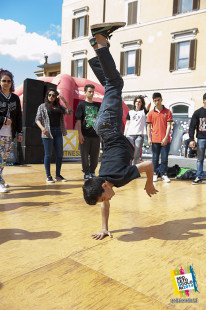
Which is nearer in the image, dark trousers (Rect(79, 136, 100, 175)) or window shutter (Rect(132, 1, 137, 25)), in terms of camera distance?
dark trousers (Rect(79, 136, 100, 175))

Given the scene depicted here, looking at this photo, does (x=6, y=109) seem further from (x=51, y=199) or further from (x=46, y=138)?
(x=51, y=199)

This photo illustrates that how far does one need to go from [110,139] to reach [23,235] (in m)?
1.22

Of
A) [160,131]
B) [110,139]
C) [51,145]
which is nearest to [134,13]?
[160,131]

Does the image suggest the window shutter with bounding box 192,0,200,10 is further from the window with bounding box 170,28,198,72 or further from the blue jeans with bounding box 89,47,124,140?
the blue jeans with bounding box 89,47,124,140

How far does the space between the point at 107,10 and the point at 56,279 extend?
19.9 meters

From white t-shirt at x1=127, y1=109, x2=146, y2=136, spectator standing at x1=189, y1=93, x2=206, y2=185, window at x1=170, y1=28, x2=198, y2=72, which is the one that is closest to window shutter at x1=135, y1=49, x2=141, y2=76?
window at x1=170, y1=28, x2=198, y2=72

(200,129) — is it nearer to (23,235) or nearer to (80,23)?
(23,235)

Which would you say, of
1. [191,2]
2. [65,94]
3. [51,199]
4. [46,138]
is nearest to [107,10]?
[191,2]

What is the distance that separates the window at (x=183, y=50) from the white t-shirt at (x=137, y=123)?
11.3m

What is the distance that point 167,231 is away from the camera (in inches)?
105

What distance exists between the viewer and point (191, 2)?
15664 millimetres

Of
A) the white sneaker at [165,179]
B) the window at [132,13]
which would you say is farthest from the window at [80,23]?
the white sneaker at [165,179]

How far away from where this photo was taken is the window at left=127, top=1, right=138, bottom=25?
1750cm

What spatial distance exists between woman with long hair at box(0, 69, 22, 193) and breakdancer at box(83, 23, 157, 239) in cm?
177
